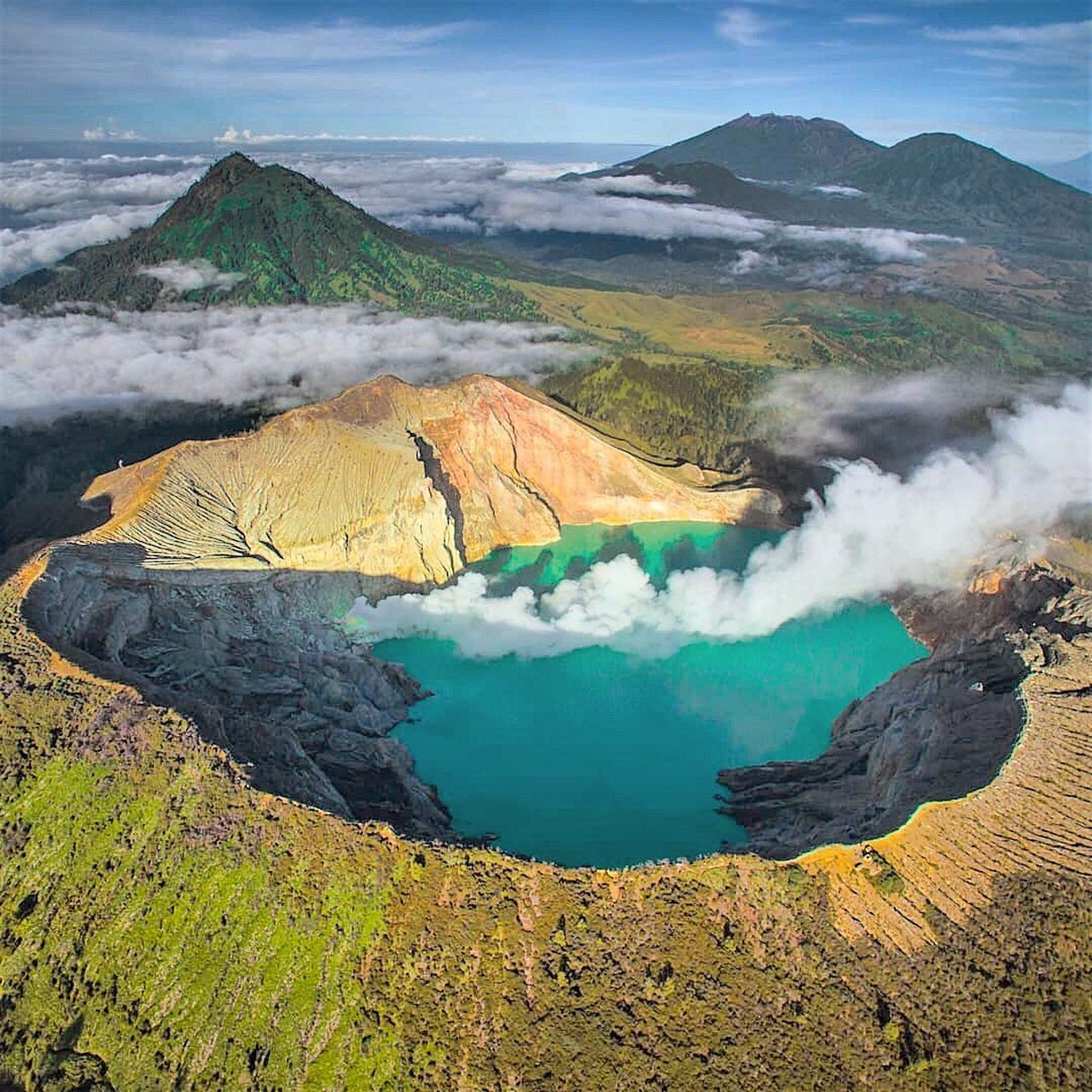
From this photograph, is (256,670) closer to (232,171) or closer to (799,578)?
(799,578)

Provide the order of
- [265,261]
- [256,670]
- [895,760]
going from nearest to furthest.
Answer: [895,760] → [256,670] → [265,261]

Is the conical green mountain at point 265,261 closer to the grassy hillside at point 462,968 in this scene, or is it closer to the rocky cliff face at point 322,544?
the rocky cliff face at point 322,544

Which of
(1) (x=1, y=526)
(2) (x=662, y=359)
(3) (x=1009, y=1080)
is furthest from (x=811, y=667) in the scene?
(2) (x=662, y=359)

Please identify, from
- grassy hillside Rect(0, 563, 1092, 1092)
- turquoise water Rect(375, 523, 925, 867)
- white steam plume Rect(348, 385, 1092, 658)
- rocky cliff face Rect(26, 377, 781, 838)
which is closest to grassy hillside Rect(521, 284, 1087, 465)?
rocky cliff face Rect(26, 377, 781, 838)

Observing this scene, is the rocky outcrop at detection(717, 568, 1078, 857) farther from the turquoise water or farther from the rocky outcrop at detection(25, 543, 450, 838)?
the rocky outcrop at detection(25, 543, 450, 838)

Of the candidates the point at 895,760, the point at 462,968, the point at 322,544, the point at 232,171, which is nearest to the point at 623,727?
the point at 895,760

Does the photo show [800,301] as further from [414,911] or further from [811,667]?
[414,911]
